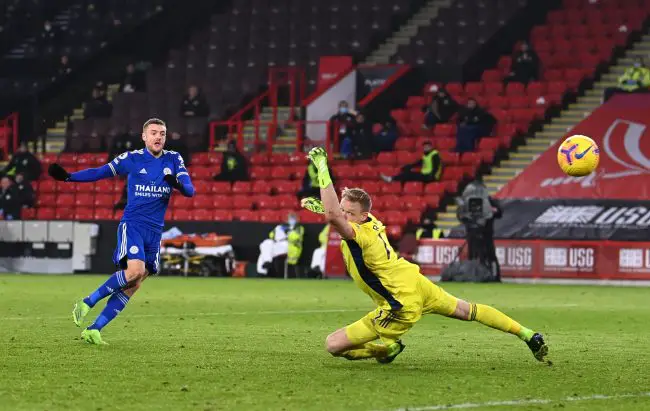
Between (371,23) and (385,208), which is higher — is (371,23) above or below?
above

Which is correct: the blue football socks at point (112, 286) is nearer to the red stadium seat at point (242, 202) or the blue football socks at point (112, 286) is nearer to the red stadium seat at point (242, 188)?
the red stadium seat at point (242, 202)

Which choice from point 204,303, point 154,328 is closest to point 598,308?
point 204,303

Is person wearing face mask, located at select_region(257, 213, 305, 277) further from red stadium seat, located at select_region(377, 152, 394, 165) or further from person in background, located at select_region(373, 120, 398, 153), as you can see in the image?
person in background, located at select_region(373, 120, 398, 153)

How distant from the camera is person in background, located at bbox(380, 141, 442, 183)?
30078 mm

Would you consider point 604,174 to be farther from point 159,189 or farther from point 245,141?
point 159,189

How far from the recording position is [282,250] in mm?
28984

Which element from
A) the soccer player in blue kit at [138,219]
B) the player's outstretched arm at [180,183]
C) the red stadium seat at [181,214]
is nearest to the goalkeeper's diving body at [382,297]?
the player's outstretched arm at [180,183]

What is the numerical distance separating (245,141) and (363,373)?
84.5ft

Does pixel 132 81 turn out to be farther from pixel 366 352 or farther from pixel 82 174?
pixel 366 352

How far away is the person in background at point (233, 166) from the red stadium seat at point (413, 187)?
4405 mm

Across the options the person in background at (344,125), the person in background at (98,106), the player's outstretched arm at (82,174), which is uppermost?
the person in background at (98,106)

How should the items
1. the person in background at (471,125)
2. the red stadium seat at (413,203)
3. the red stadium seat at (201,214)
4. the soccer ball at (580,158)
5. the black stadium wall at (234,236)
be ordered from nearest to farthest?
the soccer ball at (580,158), the black stadium wall at (234,236), the red stadium seat at (413,203), the person in background at (471,125), the red stadium seat at (201,214)

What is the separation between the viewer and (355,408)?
7863 mm

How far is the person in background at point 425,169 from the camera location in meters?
30.1
